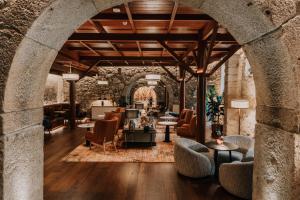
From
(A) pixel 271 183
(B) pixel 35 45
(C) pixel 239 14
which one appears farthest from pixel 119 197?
(C) pixel 239 14

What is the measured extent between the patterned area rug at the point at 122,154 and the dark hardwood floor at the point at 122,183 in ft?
0.99

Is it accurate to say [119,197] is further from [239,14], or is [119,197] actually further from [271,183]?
[239,14]

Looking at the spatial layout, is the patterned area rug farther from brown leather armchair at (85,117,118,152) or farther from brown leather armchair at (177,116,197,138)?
brown leather armchair at (177,116,197,138)

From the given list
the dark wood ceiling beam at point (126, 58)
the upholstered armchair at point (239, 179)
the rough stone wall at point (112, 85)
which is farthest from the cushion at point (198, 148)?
the rough stone wall at point (112, 85)

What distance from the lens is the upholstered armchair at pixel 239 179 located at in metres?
3.36

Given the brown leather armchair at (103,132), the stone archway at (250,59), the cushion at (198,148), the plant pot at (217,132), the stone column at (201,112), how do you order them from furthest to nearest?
the brown leather armchair at (103,132)
the stone column at (201,112)
the cushion at (198,148)
the plant pot at (217,132)
the stone archway at (250,59)

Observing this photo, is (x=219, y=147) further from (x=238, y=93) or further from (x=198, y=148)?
(x=238, y=93)

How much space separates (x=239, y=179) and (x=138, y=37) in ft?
11.6

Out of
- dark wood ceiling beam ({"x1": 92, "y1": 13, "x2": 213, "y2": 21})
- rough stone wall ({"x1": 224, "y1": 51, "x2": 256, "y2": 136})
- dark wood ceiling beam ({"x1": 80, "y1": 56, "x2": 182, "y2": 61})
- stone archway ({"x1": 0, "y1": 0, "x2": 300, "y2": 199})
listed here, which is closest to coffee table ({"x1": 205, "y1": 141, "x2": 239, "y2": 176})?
dark wood ceiling beam ({"x1": 92, "y1": 13, "x2": 213, "y2": 21})

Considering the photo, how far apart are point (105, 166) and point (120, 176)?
71cm

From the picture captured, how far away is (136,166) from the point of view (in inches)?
193

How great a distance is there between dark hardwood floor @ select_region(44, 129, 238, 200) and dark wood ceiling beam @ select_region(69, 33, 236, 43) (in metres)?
2.78

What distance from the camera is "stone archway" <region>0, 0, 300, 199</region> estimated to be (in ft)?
4.15

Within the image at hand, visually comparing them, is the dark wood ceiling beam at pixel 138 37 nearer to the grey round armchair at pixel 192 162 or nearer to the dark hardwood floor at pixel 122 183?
the grey round armchair at pixel 192 162
